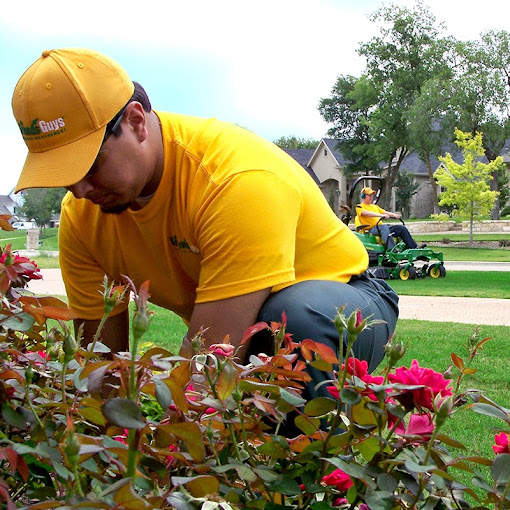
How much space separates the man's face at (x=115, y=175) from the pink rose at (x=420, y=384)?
1162 millimetres

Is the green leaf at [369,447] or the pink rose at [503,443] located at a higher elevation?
→ the green leaf at [369,447]

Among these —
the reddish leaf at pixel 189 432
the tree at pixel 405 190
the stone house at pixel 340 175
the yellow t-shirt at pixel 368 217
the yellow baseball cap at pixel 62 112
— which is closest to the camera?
the reddish leaf at pixel 189 432

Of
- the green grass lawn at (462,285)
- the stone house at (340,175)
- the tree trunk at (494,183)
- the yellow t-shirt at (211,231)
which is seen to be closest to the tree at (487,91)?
the tree trunk at (494,183)

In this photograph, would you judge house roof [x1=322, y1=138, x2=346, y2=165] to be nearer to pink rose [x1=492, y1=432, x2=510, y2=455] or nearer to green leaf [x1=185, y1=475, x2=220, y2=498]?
pink rose [x1=492, y1=432, x2=510, y2=455]

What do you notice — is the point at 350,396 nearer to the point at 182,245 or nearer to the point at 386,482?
the point at 386,482

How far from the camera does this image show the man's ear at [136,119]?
6.33ft

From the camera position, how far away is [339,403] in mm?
894

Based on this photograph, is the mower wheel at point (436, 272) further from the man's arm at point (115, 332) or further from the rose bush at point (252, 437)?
the rose bush at point (252, 437)

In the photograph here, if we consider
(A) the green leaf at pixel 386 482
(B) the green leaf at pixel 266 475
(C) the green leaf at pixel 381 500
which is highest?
(B) the green leaf at pixel 266 475

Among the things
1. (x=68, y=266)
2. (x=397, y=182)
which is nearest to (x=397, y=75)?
Answer: (x=397, y=182)

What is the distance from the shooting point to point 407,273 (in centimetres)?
1241

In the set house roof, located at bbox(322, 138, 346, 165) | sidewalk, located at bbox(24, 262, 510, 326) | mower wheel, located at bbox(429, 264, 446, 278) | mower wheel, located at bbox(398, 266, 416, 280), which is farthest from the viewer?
house roof, located at bbox(322, 138, 346, 165)

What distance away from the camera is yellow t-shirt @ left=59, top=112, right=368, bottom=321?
1914 mm

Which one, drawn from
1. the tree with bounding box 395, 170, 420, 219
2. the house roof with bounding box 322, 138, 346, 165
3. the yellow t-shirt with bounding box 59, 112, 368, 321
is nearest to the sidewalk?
the yellow t-shirt with bounding box 59, 112, 368, 321
